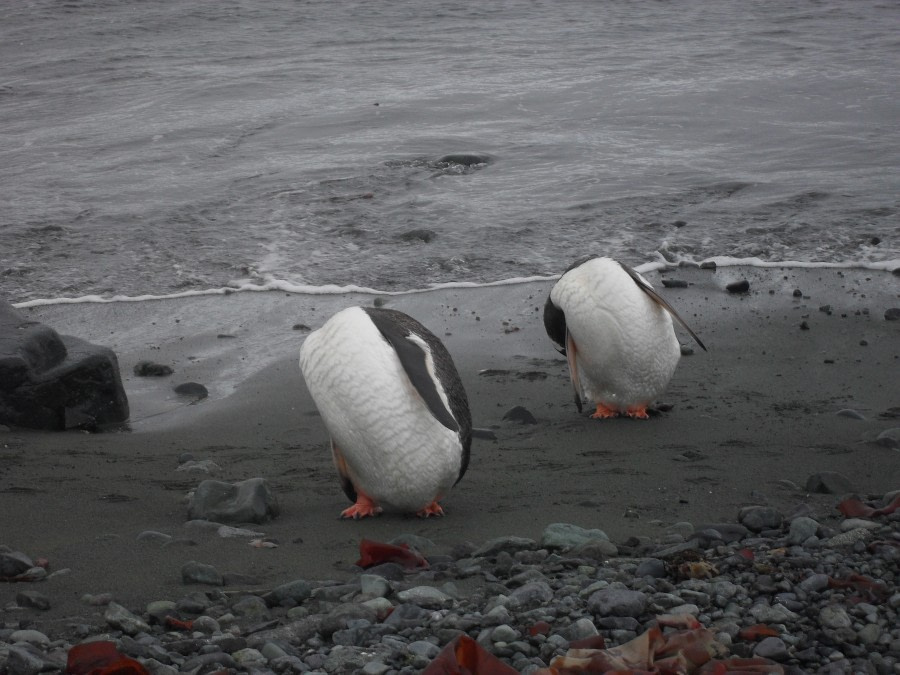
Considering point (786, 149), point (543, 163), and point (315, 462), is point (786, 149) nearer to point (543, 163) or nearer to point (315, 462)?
point (543, 163)

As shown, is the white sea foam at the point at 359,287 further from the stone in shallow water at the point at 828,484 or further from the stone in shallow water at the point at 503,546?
the stone in shallow water at the point at 503,546

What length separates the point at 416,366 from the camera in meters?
3.91

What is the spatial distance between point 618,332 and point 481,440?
2.88ft

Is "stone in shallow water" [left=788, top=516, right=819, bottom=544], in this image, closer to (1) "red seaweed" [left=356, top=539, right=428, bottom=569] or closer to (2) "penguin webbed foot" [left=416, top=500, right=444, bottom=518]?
(1) "red seaweed" [left=356, top=539, right=428, bottom=569]

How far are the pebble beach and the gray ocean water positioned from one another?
1.58m

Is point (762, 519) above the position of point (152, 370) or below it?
above

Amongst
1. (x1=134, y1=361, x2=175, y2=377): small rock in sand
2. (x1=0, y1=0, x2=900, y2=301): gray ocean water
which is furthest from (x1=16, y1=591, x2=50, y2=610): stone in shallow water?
(x1=0, y1=0, x2=900, y2=301): gray ocean water

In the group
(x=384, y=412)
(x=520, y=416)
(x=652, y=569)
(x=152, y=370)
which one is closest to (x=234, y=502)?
(x=384, y=412)

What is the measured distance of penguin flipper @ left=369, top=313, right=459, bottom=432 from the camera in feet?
12.6

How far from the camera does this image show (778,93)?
1366 cm

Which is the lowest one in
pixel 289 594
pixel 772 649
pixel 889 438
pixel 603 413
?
pixel 603 413

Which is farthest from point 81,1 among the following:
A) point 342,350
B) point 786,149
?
point 342,350

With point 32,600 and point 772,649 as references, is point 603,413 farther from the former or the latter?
point 32,600

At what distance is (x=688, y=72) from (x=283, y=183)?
6.73 metres
